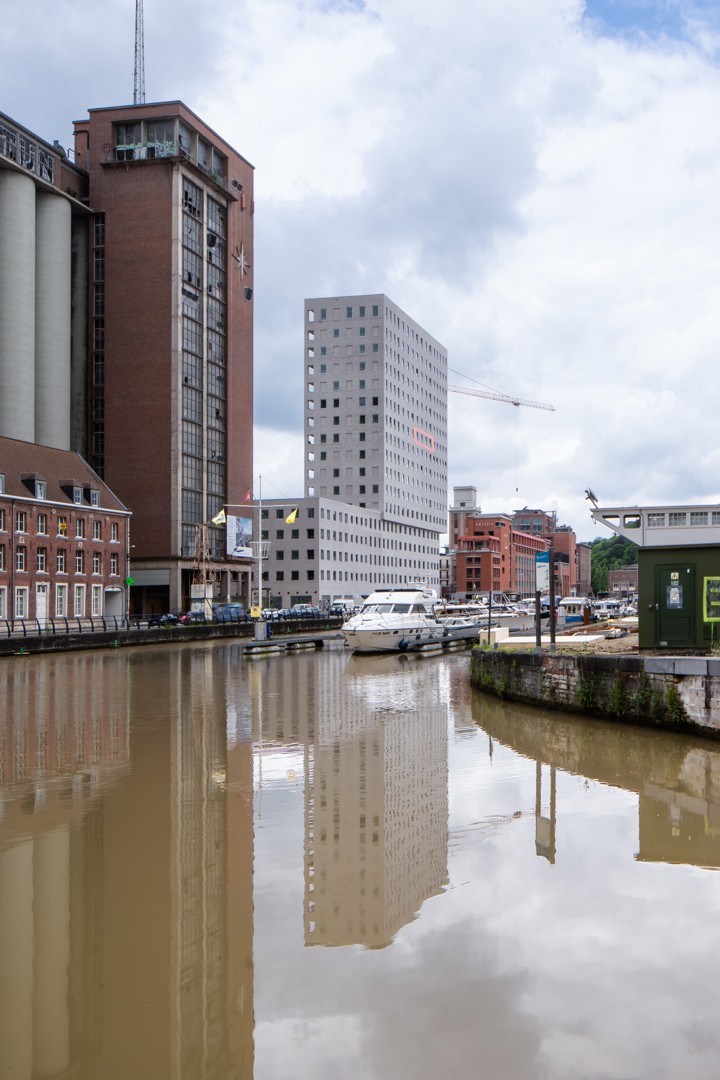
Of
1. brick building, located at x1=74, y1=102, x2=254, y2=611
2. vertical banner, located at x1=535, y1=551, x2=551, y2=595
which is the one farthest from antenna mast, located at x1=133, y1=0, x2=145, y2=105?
vertical banner, located at x1=535, y1=551, x2=551, y2=595

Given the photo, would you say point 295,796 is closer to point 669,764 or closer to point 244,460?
point 669,764

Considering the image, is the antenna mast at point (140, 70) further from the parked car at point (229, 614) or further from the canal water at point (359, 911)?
the canal water at point (359, 911)

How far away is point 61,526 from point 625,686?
164ft

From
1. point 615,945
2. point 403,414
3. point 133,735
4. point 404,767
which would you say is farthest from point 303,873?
point 403,414

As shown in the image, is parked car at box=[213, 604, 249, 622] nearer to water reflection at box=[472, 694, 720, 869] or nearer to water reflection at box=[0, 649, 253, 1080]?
→ water reflection at box=[472, 694, 720, 869]

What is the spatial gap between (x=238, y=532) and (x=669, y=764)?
82989 mm

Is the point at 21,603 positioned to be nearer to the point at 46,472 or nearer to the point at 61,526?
→ the point at 61,526

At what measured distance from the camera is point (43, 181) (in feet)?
287

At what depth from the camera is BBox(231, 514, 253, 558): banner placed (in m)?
97.5

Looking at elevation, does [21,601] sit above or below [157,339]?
below

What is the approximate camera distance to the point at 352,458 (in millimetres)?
143000

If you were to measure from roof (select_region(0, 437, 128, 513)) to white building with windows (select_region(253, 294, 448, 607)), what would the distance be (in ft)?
176

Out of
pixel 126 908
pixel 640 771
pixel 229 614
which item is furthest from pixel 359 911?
pixel 229 614

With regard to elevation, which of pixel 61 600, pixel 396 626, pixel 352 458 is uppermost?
pixel 352 458
